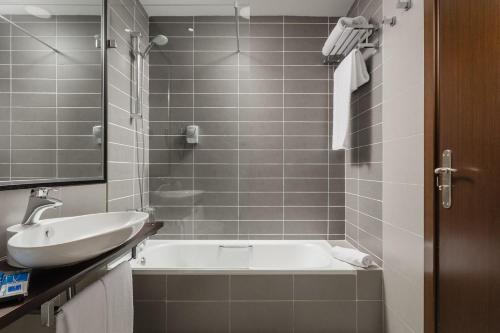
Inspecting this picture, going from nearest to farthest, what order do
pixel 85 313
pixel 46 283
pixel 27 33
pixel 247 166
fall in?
pixel 46 283 < pixel 85 313 < pixel 27 33 < pixel 247 166

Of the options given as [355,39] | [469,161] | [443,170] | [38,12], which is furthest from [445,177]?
[38,12]

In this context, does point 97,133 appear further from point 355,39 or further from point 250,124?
point 355,39

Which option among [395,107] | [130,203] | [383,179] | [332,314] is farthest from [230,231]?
[395,107]

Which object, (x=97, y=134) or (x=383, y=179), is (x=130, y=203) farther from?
(x=383, y=179)

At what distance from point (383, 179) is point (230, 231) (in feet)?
4.12

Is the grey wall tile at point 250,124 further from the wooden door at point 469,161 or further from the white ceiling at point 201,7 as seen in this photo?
the wooden door at point 469,161

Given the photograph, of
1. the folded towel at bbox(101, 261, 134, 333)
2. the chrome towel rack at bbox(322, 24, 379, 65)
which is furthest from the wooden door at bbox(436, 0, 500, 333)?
the folded towel at bbox(101, 261, 134, 333)

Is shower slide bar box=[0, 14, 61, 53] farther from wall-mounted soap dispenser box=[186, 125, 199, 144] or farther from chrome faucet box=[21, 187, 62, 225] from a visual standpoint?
wall-mounted soap dispenser box=[186, 125, 199, 144]

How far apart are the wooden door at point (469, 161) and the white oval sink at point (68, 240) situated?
1356mm

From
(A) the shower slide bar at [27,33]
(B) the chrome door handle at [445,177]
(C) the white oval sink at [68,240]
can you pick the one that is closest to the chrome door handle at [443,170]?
(B) the chrome door handle at [445,177]

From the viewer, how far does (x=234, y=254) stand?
7.84 feet

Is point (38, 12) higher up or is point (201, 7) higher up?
point (201, 7)

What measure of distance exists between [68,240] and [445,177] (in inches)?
64.2

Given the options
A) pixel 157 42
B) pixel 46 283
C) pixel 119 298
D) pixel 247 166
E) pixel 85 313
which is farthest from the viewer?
pixel 247 166
